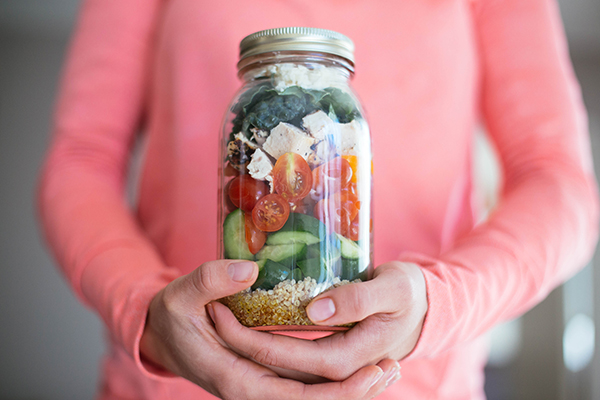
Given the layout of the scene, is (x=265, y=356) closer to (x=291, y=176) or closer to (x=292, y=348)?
(x=292, y=348)

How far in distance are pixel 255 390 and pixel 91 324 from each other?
277cm

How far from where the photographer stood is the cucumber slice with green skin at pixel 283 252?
42 cm

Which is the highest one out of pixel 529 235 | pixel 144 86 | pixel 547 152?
pixel 144 86

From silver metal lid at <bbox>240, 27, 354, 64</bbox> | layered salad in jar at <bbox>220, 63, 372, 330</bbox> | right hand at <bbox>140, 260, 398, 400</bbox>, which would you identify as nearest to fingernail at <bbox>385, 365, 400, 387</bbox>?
right hand at <bbox>140, 260, 398, 400</bbox>

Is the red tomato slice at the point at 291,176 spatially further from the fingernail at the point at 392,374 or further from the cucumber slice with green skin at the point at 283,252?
the fingernail at the point at 392,374

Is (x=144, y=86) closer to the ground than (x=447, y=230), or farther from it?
farther from it

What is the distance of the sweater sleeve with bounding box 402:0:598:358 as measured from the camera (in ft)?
1.69

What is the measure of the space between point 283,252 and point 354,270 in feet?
0.27

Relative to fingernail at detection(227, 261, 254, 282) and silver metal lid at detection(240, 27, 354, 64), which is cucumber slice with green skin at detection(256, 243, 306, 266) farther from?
silver metal lid at detection(240, 27, 354, 64)

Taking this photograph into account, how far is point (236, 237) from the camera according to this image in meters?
0.44

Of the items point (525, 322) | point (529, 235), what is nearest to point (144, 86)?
point (529, 235)

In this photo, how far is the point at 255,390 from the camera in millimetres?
449

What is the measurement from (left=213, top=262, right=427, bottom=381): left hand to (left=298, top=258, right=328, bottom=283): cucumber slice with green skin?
3cm

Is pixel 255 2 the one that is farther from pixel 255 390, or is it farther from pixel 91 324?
pixel 91 324
